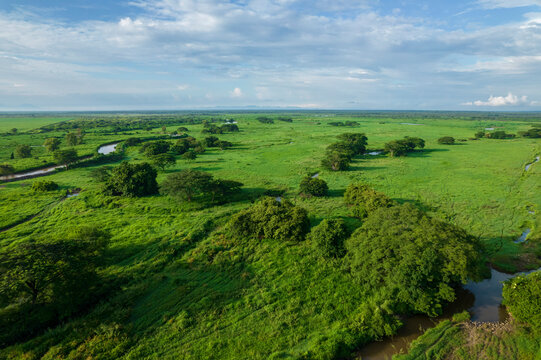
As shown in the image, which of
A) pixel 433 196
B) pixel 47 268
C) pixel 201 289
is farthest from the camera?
pixel 433 196

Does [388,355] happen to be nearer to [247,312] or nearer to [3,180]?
[247,312]

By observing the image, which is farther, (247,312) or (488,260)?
(488,260)

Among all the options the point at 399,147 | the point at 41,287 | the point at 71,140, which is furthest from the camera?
the point at 71,140

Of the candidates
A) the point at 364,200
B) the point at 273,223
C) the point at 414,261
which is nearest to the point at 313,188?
the point at 364,200

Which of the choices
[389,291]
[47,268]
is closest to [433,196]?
[389,291]

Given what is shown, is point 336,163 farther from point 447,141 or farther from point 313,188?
point 447,141

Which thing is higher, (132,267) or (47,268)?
(47,268)

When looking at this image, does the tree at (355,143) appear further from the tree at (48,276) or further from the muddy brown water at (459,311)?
the tree at (48,276)
